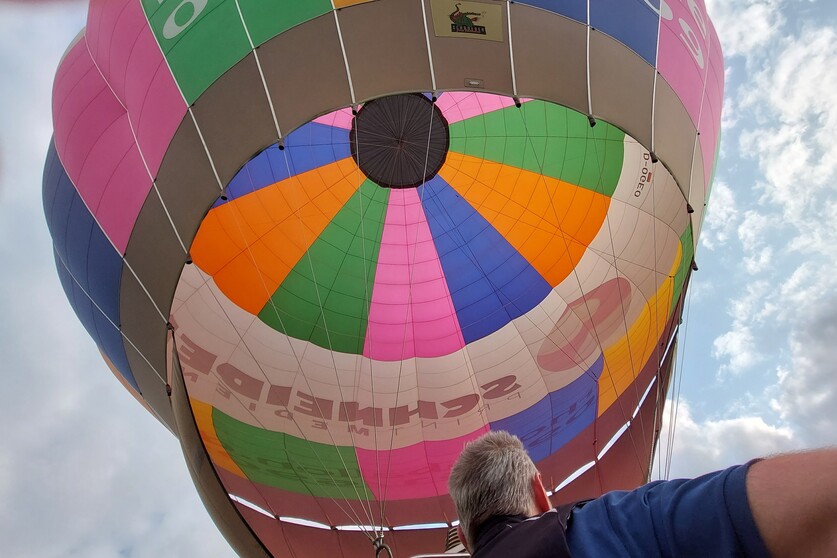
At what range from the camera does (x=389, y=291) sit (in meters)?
6.61

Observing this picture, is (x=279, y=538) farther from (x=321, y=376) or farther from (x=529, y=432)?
(x=529, y=432)

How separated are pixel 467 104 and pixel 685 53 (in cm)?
230

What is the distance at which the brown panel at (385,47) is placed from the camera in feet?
12.6

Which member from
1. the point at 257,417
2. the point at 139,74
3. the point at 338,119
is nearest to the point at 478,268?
the point at 338,119

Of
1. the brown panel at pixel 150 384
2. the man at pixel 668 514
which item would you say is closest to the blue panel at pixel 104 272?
the brown panel at pixel 150 384

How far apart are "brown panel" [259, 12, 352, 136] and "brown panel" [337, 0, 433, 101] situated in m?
0.09

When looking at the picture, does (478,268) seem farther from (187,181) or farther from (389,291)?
(187,181)

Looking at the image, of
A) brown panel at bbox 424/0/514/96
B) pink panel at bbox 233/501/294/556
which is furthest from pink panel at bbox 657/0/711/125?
pink panel at bbox 233/501/294/556

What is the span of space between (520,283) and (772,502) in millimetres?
5894

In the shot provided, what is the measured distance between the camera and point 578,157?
6.14 meters

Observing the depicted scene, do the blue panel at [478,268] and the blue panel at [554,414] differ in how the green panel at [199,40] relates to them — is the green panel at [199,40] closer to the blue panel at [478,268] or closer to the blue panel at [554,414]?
the blue panel at [478,268]

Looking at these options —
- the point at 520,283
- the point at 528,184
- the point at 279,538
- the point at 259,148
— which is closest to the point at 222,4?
the point at 259,148

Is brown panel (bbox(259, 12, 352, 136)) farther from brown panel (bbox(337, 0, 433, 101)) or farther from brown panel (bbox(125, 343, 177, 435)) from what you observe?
brown panel (bbox(125, 343, 177, 435))

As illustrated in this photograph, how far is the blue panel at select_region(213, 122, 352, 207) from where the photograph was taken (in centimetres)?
606
